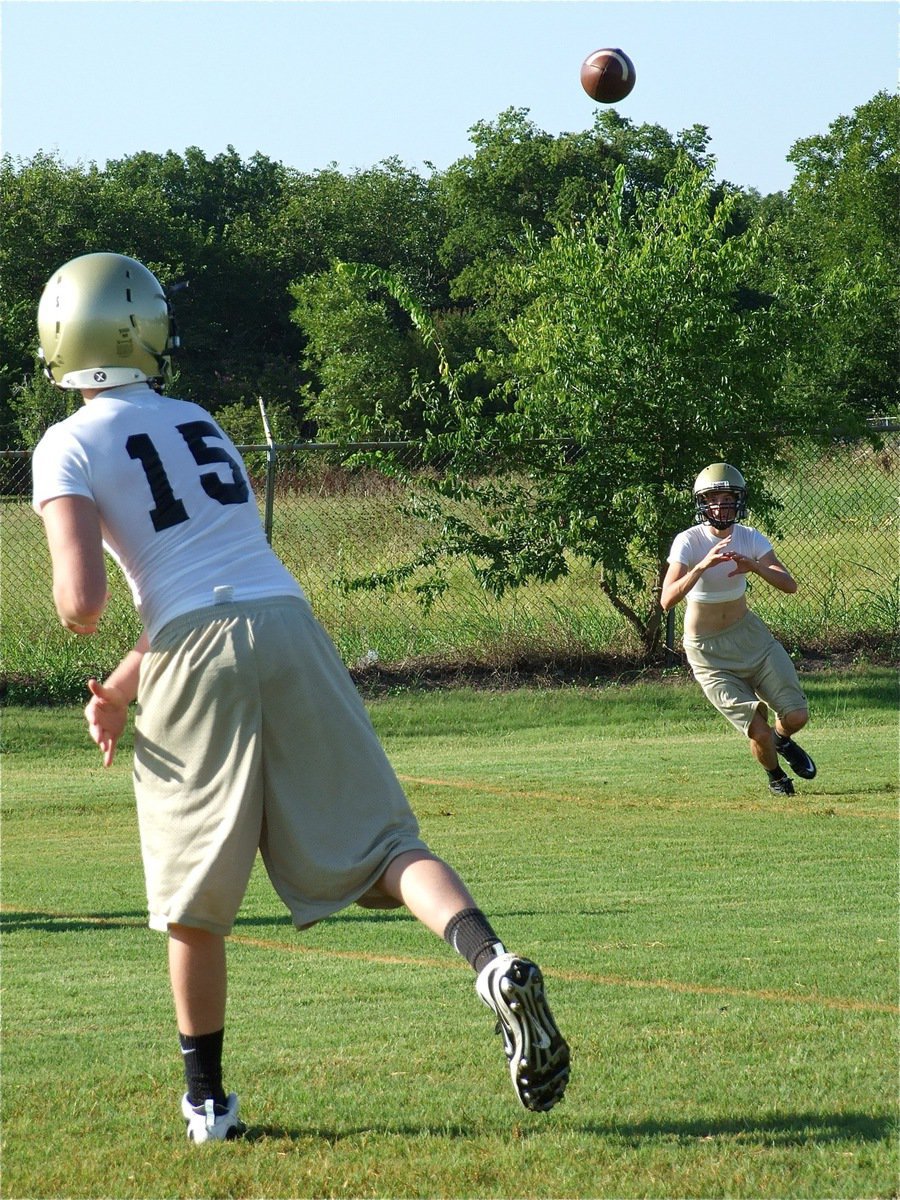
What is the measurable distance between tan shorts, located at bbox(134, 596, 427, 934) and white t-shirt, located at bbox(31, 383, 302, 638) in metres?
0.09

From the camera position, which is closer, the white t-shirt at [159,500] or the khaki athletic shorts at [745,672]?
the white t-shirt at [159,500]

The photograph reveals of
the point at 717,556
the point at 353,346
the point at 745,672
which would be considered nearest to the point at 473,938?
the point at 717,556

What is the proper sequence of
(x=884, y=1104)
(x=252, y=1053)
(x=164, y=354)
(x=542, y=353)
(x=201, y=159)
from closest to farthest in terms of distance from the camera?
(x=884, y=1104) → (x=164, y=354) → (x=252, y=1053) → (x=542, y=353) → (x=201, y=159)

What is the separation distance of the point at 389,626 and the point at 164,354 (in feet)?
38.1

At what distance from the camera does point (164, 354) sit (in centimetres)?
426

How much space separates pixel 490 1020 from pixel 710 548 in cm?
616

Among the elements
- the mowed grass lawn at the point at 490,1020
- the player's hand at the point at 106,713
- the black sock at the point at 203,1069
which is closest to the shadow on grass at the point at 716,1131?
the mowed grass lawn at the point at 490,1020

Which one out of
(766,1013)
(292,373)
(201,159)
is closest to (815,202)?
(292,373)

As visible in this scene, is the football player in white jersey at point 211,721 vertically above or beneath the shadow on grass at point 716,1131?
above

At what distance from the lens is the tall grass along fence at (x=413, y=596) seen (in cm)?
1517

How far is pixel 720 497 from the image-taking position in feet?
34.8

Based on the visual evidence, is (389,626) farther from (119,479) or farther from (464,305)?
(464,305)

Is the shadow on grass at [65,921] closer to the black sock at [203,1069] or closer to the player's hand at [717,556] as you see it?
the black sock at [203,1069]

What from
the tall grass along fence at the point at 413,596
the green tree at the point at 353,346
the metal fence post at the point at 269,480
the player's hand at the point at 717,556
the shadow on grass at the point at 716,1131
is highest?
the shadow on grass at the point at 716,1131
